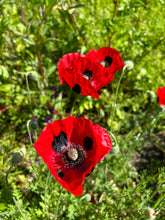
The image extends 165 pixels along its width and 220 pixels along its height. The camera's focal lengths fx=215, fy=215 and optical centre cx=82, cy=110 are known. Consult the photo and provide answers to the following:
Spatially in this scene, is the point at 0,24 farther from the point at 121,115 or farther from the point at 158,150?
the point at 158,150

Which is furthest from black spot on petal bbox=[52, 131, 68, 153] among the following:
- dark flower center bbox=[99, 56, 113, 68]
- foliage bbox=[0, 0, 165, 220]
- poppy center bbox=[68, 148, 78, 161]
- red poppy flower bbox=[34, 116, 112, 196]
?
dark flower center bbox=[99, 56, 113, 68]

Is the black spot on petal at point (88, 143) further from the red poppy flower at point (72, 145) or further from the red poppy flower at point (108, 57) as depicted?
the red poppy flower at point (108, 57)

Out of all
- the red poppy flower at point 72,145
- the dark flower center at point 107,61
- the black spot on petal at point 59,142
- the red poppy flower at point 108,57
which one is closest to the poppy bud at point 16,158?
the red poppy flower at point 72,145

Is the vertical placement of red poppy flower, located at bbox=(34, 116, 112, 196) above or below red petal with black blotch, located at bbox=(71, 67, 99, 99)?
below

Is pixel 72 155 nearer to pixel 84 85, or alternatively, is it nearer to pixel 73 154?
pixel 73 154

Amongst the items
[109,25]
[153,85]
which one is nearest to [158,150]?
[153,85]

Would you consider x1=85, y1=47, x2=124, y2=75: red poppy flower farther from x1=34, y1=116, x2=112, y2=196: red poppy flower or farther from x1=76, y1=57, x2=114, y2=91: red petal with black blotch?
x1=34, y1=116, x2=112, y2=196: red poppy flower
